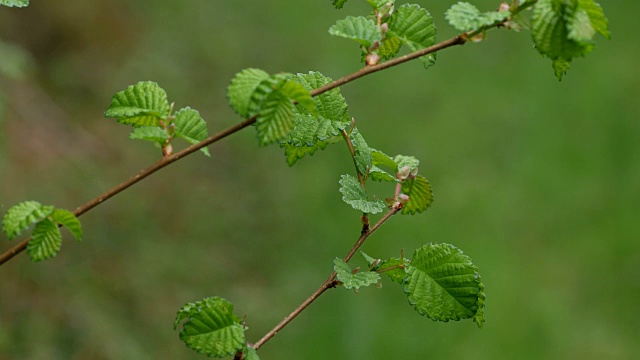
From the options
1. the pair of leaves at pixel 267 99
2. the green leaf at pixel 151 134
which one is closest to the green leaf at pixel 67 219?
the green leaf at pixel 151 134

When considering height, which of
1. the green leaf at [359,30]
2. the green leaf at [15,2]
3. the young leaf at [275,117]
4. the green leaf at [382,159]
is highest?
the green leaf at [15,2]

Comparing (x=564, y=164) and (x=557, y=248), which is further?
(x=564, y=164)

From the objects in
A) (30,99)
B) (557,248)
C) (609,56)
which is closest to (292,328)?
(557,248)

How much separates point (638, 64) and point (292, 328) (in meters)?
2.87

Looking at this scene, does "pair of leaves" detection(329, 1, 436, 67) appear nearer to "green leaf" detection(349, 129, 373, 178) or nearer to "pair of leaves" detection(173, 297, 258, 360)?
"green leaf" detection(349, 129, 373, 178)

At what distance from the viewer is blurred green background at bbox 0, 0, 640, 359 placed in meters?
3.30

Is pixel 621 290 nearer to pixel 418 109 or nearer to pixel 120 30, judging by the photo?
pixel 418 109

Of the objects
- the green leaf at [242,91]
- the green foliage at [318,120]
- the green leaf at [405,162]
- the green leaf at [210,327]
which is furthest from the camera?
the green leaf at [405,162]

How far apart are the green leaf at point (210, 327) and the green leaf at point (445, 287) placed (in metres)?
0.21

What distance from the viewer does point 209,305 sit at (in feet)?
2.94

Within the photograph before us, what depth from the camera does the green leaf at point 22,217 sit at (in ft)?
2.71

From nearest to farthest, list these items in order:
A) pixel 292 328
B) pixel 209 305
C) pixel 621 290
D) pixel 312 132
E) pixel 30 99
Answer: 1. pixel 209 305
2. pixel 312 132
3. pixel 292 328
4. pixel 621 290
5. pixel 30 99

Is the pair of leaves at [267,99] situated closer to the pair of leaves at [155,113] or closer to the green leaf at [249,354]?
the pair of leaves at [155,113]

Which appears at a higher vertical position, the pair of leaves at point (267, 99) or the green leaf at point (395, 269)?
the pair of leaves at point (267, 99)
